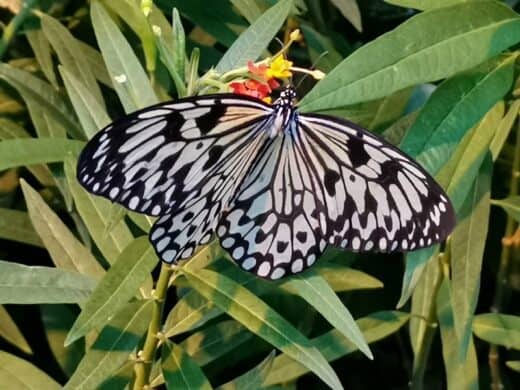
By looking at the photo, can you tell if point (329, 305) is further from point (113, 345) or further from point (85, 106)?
point (85, 106)

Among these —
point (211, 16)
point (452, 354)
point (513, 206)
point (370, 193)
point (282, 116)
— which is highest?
point (211, 16)

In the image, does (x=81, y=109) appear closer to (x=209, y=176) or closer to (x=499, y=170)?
(x=209, y=176)

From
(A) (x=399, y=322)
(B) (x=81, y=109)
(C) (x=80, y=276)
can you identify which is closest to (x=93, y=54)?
(B) (x=81, y=109)

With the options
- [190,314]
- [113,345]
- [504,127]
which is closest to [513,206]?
[504,127]

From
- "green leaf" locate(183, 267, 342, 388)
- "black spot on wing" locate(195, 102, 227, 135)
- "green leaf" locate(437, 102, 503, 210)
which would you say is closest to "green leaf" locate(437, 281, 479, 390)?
"green leaf" locate(437, 102, 503, 210)

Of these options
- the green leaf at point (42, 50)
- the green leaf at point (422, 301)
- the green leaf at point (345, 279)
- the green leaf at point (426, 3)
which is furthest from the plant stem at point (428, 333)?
the green leaf at point (42, 50)

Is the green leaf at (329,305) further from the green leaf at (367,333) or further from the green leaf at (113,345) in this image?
the green leaf at (367,333)
